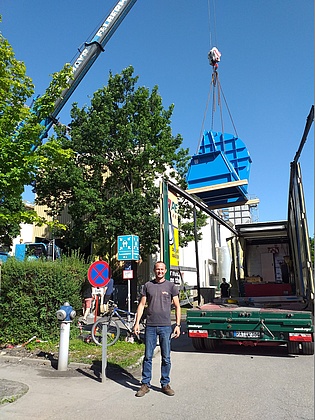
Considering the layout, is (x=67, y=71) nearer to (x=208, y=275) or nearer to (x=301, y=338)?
(x=301, y=338)

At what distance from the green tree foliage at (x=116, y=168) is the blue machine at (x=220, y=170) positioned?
5424mm

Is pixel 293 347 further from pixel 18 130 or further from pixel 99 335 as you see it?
pixel 18 130

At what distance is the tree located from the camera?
9.30 metres

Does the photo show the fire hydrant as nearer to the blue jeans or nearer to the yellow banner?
the blue jeans

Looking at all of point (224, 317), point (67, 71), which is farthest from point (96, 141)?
point (224, 317)

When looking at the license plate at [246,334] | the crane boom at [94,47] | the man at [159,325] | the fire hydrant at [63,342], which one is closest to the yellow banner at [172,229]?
the license plate at [246,334]

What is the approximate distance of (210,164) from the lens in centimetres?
1172

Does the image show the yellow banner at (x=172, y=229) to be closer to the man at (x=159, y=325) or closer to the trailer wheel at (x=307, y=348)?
the trailer wheel at (x=307, y=348)

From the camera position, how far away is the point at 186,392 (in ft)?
17.1

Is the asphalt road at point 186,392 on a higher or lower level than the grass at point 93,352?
lower

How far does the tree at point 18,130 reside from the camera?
930 cm

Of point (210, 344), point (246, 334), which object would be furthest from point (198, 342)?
point (246, 334)

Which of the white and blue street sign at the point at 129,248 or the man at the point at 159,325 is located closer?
the man at the point at 159,325

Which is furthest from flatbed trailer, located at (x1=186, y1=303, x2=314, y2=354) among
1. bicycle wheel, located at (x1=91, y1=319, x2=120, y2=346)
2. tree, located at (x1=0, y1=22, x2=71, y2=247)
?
tree, located at (x1=0, y1=22, x2=71, y2=247)
